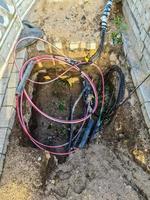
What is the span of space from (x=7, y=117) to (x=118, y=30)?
87.3 inches

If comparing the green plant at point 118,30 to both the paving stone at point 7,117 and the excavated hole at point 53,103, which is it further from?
the paving stone at point 7,117

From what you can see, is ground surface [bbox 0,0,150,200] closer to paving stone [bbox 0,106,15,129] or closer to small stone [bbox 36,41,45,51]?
paving stone [bbox 0,106,15,129]

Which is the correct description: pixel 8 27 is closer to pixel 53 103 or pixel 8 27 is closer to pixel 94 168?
pixel 53 103

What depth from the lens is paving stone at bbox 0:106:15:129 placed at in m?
3.47

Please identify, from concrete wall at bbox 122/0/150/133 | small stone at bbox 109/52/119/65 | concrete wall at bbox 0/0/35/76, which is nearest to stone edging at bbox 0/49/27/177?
concrete wall at bbox 0/0/35/76

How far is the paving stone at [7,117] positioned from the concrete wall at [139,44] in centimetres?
168

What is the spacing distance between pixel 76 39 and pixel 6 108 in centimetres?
159

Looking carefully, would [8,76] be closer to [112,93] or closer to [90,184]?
[112,93]

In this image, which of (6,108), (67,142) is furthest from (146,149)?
(6,108)

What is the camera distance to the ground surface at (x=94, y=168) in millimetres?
2980

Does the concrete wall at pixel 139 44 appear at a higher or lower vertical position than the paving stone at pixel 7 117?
higher

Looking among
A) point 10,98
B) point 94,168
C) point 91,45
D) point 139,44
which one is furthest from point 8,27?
point 94,168

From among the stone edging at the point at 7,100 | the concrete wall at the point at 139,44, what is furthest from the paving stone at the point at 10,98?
the concrete wall at the point at 139,44

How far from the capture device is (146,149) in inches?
131
